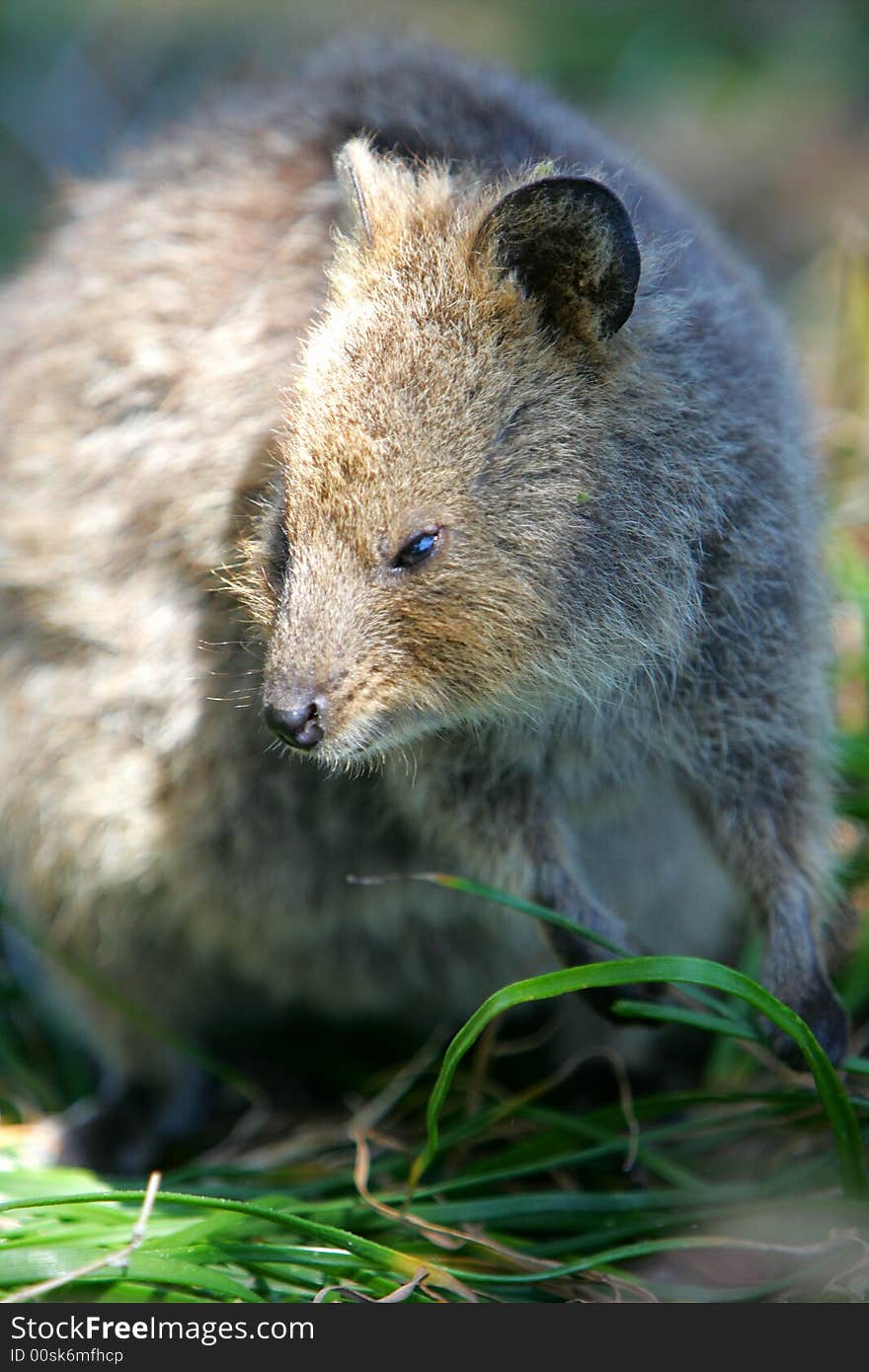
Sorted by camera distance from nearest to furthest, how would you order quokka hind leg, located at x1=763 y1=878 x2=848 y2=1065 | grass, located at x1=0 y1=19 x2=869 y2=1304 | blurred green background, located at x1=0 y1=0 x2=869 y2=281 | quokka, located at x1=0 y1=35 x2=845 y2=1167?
1. quokka, located at x1=0 y1=35 x2=845 y2=1167
2. grass, located at x1=0 y1=19 x2=869 y2=1304
3. quokka hind leg, located at x1=763 y1=878 x2=848 y2=1065
4. blurred green background, located at x1=0 y1=0 x2=869 y2=281

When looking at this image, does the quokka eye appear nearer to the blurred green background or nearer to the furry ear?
the furry ear

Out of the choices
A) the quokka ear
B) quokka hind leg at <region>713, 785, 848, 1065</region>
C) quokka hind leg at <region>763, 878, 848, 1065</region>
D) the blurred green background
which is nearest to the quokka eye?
the quokka ear

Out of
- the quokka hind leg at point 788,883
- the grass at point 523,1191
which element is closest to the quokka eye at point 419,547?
the grass at point 523,1191

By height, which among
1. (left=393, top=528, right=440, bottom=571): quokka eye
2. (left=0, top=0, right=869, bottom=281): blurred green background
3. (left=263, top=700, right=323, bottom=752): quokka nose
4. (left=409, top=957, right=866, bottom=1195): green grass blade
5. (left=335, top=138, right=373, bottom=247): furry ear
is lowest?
(left=409, top=957, right=866, bottom=1195): green grass blade

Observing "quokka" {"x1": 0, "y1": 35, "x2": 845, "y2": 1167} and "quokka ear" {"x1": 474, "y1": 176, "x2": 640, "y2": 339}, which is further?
"quokka" {"x1": 0, "y1": 35, "x2": 845, "y2": 1167}

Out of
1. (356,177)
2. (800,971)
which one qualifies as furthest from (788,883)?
(356,177)

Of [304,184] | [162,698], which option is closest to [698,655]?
[162,698]

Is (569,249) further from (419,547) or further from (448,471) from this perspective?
(419,547)
